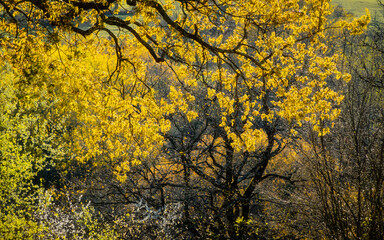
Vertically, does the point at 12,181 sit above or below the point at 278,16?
below

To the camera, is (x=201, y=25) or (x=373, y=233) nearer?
(x=373, y=233)

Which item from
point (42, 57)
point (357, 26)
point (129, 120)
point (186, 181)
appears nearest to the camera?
point (42, 57)

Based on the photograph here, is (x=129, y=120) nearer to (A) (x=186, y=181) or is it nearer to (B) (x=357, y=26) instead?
(B) (x=357, y=26)

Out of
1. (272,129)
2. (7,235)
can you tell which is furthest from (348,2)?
(7,235)

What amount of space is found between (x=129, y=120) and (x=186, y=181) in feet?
16.2

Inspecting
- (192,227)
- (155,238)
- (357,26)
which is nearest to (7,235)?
(155,238)

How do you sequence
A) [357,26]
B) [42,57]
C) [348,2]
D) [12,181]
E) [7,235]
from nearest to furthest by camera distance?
[42,57] → [357,26] → [7,235] → [12,181] → [348,2]

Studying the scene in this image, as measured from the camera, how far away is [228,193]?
9.31m

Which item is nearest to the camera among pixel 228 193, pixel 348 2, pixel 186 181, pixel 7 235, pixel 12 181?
pixel 228 193

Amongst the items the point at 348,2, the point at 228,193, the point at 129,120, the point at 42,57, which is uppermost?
the point at 348,2

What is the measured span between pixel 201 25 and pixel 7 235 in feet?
34.1

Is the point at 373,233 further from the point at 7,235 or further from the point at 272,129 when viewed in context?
the point at 7,235

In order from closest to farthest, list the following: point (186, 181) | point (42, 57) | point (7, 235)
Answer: point (42, 57)
point (186, 181)
point (7, 235)

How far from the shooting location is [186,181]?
32.7 feet
